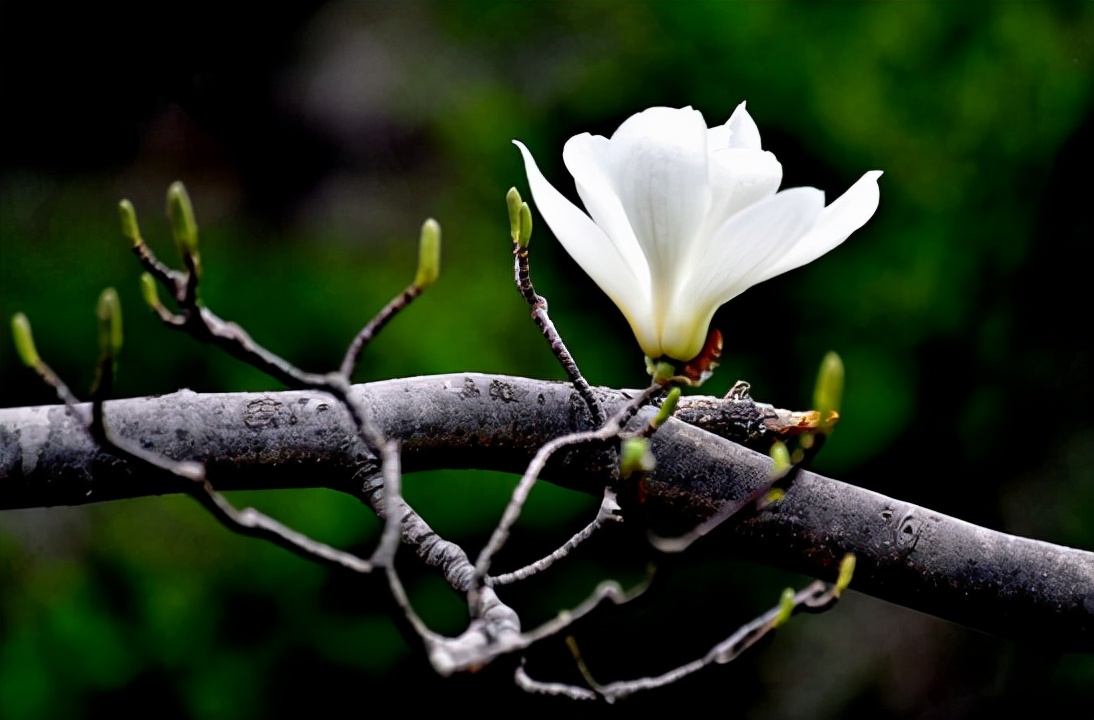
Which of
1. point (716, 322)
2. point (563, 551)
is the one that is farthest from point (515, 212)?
point (716, 322)

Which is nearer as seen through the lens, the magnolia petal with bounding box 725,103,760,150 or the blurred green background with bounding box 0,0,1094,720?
the magnolia petal with bounding box 725,103,760,150

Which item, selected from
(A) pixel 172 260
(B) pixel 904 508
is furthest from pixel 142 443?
(A) pixel 172 260

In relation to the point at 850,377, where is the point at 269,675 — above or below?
below

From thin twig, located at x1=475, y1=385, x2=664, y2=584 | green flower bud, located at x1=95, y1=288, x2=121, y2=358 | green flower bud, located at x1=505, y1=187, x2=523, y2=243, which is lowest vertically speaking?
thin twig, located at x1=475, y1=385, x2=664, y2=584

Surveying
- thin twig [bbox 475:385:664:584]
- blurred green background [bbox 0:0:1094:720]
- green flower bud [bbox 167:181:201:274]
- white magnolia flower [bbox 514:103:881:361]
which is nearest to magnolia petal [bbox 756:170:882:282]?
white magnolia flower [bbox 514:103:881:361]

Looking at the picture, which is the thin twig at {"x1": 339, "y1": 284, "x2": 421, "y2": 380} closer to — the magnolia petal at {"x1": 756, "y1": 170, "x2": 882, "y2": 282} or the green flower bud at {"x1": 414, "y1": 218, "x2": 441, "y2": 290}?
the green flower bud at {"x1": 414, "y1": 218, "x2": 441, "y2": 290}

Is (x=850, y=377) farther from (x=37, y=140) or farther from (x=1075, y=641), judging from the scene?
(x=37, y=140)

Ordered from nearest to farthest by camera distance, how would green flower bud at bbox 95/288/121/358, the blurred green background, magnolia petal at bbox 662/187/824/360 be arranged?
green flower bud at bbox 95/288/121/358
magnolia petal at bbox 662/187/824/360
the blurred green background
